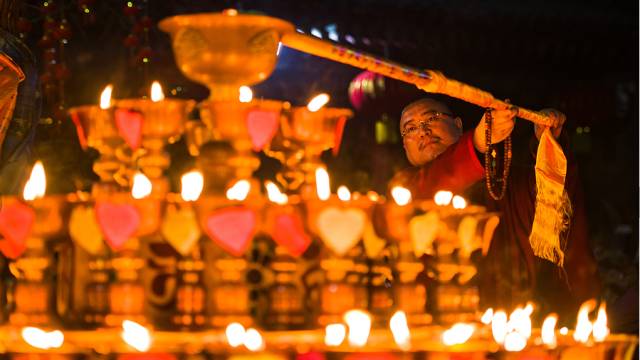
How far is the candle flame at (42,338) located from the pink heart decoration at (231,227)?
14.3 inches

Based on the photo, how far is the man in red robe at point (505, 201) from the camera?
12.5 ft

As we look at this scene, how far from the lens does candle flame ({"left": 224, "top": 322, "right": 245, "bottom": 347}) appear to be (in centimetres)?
215

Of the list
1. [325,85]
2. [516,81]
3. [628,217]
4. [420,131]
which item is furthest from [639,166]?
[420,131]

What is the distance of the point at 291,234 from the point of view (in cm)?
226

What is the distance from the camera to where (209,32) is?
2283mm

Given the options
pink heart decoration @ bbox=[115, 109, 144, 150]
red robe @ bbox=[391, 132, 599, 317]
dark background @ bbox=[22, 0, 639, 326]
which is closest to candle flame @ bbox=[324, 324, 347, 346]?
pink heart decoration @ bbox=[115, 109, 144, 150]

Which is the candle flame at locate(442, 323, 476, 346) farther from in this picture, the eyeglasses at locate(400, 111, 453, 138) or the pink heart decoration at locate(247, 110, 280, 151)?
the eyeglasses at locate(400, 111, 453, 138)

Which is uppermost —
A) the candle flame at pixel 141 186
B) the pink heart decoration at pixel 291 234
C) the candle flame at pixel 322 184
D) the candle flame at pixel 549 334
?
the candle flame at pixel 322 184

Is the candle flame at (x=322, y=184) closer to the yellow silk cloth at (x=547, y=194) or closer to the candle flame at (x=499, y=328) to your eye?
the candle flame at (x=499, y=328)

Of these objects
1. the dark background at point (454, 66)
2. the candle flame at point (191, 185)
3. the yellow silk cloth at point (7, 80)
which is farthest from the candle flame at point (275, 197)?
the dark background at point (454, 66)

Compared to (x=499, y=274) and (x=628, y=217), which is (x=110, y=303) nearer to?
(x=499, y=274)

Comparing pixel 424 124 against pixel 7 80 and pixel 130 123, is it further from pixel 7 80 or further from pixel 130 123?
pixel 130 123

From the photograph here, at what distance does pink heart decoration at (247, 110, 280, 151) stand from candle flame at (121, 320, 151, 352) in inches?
17.8

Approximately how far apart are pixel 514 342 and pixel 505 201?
5.84 ft
